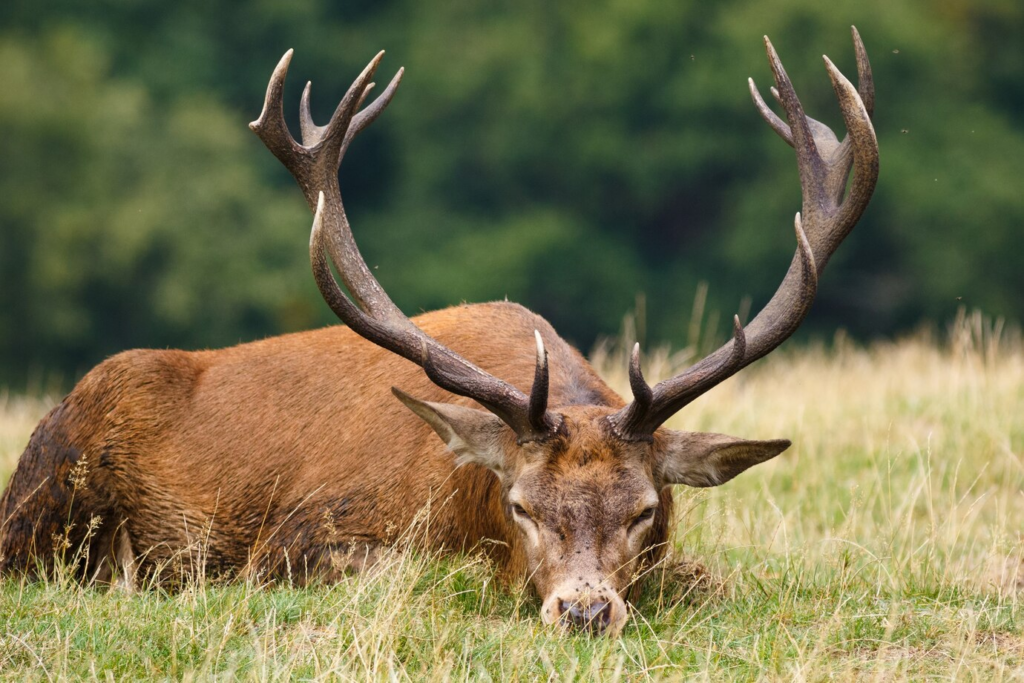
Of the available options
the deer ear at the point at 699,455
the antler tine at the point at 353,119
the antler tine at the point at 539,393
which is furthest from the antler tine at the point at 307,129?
the deer ear at the point at 699,455

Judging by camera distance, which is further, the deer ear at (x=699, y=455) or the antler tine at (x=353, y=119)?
the antler tine at (x=353, y=119)

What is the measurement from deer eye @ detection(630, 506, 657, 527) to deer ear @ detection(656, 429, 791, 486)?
0.24m

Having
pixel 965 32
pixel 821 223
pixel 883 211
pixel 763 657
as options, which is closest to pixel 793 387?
pixel 821 223

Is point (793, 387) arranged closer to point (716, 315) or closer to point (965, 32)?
point (716, 315)

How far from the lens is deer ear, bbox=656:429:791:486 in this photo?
5406 mm

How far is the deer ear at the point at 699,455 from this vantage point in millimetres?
5406

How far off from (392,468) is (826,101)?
26.2m

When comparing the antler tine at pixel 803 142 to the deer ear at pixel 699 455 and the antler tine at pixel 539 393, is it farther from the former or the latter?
the antler tine at pixel 539 393

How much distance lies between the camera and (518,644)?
4688mm

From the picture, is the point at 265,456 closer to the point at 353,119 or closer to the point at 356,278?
the point at 356,278

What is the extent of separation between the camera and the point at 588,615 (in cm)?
484

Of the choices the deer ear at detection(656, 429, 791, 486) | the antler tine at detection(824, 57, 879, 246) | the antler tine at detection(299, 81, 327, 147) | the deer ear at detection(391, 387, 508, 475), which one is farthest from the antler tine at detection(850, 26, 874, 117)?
the antler tine at detection(299, 81, 327, 147)

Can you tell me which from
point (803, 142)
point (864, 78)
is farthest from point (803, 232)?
point (864, 78)

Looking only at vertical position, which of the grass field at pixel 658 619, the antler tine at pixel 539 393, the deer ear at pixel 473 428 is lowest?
the grass field at pixel 658 619
